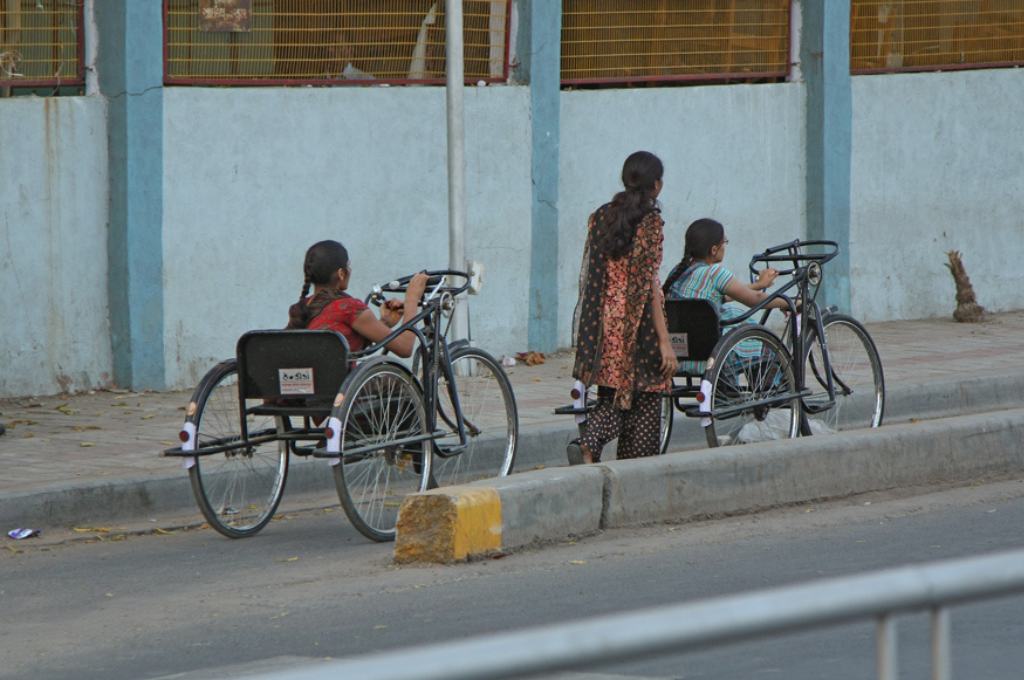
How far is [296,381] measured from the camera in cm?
749

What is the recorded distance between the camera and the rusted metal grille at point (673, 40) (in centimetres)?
1381

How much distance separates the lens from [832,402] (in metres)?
9.30

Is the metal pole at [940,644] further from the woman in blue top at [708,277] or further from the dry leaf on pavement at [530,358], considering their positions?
the dry leaf on pavement at [530,358]

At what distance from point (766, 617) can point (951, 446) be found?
6873 millimetres

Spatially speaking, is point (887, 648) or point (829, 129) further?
point (829, 129)

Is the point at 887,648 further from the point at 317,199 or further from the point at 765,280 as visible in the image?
the point at 317,199

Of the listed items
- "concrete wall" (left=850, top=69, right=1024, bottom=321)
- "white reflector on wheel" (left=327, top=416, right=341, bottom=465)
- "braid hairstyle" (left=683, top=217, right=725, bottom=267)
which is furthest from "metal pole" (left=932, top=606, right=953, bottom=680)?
"concrete wall" (left=850, top=69, right=1024, bottom=321)

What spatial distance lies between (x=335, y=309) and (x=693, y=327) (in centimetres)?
200

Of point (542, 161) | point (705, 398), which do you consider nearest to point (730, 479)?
point (705, 398)

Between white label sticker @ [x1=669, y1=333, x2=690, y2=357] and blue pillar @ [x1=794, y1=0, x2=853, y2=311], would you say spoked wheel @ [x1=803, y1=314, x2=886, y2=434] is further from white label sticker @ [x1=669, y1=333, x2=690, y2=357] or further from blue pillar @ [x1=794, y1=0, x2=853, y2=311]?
blue pillar @ [x1=794, y1=0, x2=853, y2=311]

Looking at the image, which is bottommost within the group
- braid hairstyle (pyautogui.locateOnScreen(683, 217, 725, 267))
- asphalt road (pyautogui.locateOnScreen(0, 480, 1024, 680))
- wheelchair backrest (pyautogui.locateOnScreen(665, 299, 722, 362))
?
asphalt road (pyautogui.locateOnScreen(0, 480, 1024, 680))

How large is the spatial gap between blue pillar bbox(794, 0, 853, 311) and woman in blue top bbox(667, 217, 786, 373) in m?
5.89

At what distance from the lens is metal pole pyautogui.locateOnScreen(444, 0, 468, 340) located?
11.7m

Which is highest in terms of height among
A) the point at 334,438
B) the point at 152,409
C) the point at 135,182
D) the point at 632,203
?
the point at 135,182
